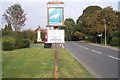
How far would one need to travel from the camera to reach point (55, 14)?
30.5 ft

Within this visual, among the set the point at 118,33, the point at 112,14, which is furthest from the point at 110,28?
the point at 118,33

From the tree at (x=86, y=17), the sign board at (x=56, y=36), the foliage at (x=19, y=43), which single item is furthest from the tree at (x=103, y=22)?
the sign board at (x=56, y=36)

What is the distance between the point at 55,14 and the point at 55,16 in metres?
0.06

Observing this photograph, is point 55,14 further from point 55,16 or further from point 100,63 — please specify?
point 100,63

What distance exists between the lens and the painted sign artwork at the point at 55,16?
9281 mm

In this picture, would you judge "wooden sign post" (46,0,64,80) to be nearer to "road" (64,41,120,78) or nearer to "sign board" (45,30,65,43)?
"sign board" (45,30,65,43)

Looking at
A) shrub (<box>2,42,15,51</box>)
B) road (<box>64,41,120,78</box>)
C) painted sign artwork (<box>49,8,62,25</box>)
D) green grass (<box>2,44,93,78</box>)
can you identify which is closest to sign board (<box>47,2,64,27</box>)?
painted sign artwork (<box>49,8,62,25</box>)

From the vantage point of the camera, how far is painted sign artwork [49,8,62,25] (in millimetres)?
9281

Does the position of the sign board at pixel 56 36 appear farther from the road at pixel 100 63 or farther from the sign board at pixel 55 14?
the road at pixel 100 63

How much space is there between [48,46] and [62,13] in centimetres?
3688

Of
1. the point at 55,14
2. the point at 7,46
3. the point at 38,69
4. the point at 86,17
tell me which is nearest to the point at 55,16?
the point at 55,14

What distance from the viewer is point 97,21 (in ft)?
270

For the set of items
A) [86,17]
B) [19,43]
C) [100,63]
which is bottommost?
[100,63]

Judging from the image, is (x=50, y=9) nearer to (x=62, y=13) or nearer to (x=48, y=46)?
(x=62, y=13)
